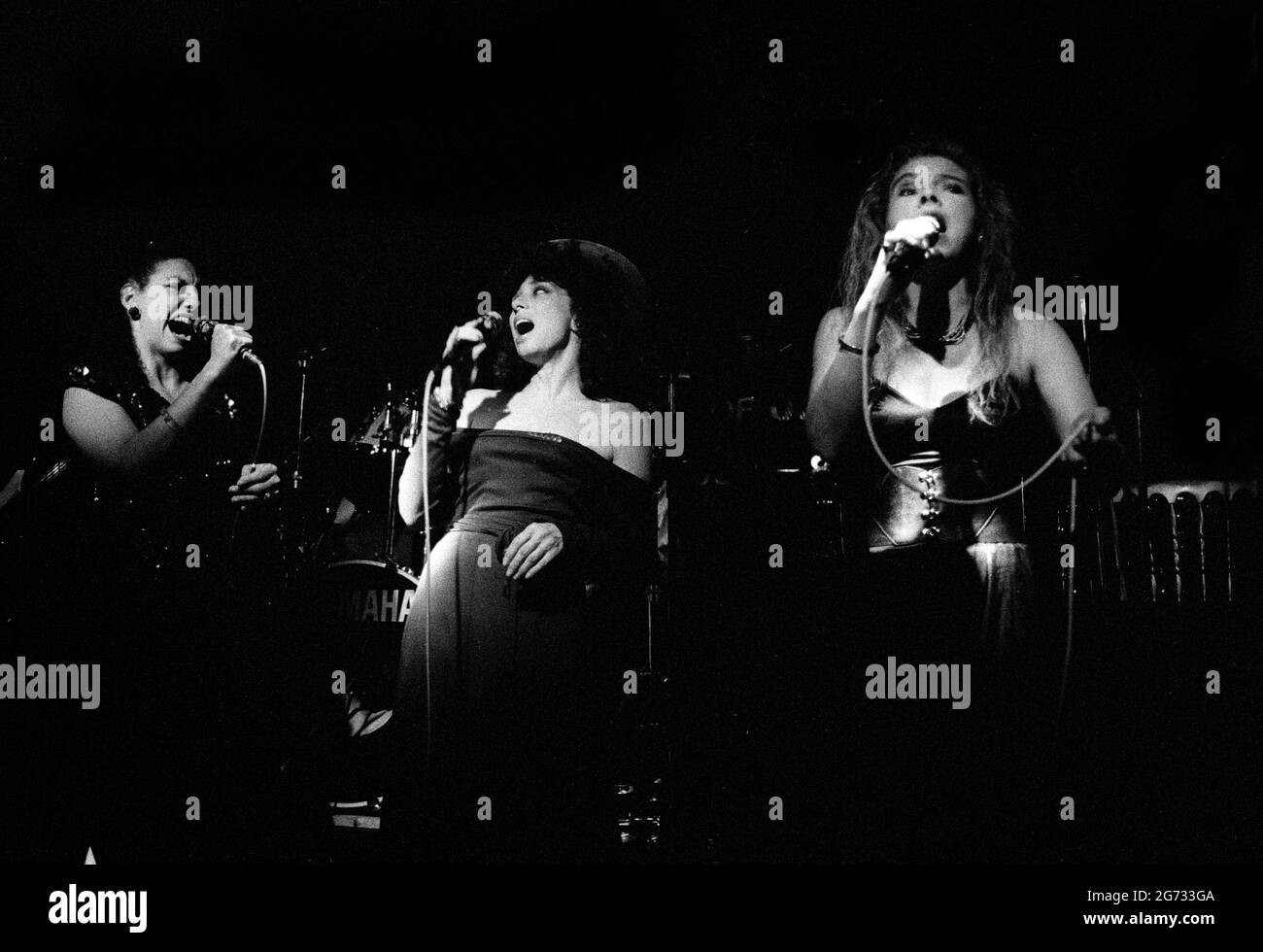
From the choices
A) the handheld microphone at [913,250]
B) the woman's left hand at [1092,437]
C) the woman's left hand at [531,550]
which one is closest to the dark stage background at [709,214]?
the woman's left hand at [1092,437]

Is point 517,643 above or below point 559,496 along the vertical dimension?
below

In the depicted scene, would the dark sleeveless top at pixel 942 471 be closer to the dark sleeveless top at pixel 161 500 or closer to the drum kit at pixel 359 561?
the drum kit at pixel 359 561

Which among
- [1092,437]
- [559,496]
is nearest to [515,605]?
[559,496]

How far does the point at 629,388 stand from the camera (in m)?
2.66

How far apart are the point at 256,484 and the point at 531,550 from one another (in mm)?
664

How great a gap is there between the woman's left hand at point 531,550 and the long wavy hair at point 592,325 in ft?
1.10

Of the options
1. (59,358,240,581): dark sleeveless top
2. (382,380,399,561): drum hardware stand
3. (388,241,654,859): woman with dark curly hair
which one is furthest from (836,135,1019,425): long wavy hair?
(59,358,240,581): dark sleeveless top

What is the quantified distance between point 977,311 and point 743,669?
1006 millimetres

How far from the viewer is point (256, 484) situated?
264 centimetres

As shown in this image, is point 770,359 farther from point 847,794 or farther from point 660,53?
point 847,794

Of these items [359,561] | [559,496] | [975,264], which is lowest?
[359,561]

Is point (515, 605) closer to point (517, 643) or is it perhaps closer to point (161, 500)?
point (517, 643)
